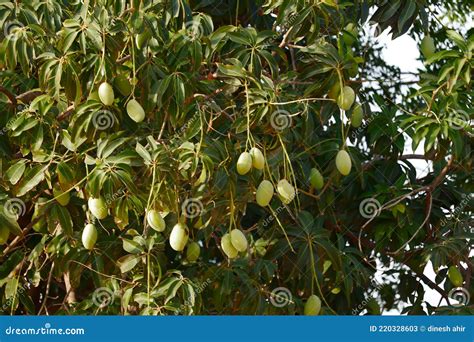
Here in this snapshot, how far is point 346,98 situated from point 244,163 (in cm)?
35

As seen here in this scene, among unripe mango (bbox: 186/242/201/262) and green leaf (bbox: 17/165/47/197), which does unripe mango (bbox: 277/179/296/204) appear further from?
green leaf (bbox: 17/165/47/197)

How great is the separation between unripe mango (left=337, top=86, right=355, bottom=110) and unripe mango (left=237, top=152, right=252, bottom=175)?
315mm

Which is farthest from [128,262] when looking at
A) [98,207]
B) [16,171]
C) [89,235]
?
[16,171]

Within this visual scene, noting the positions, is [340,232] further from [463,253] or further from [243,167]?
[243,167]

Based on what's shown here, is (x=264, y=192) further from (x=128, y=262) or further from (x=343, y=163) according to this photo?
(x=128, y=262)

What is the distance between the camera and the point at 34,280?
2.67 metres

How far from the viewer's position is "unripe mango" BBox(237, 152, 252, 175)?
2.18 meters

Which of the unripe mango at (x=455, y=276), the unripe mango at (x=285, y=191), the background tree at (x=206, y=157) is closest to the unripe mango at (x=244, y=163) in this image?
the background tree at (x=206, y=157)

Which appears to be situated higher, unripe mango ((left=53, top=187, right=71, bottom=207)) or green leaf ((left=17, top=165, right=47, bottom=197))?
green leaf ((left=17, top=165, right=47, bottom=197))

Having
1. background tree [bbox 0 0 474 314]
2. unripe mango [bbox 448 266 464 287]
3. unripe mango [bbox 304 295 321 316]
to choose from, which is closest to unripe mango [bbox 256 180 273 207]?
background tree [bbox 0 0 474 314]

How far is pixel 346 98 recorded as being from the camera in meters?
2.35

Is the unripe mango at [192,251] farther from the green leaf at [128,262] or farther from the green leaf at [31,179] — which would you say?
the green leaf at [31,179]

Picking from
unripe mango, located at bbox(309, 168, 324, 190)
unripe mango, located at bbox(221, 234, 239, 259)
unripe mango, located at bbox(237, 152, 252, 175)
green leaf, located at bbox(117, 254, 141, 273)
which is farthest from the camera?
unripe mango, located at bbox(309, 168, 324, 190)

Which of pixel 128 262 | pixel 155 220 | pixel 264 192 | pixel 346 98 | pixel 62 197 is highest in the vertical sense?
pixel 346 98
